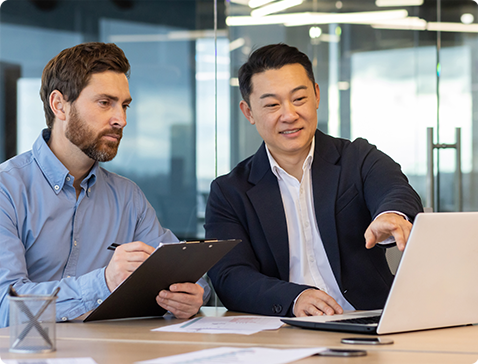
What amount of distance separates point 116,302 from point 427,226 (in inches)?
31.0

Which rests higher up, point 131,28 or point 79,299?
point 131,28

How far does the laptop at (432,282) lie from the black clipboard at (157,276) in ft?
0.96

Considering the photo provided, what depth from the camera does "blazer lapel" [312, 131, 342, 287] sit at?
192 centimetres

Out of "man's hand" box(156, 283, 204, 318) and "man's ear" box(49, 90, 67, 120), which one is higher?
"man's ear" box(49, 90, 67, 120)

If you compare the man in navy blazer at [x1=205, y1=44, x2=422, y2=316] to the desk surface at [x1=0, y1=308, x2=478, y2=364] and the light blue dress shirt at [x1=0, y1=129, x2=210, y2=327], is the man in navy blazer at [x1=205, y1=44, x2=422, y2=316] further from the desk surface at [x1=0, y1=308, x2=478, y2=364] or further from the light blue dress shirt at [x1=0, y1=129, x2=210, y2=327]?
the desk surface at [x1=0, y1=308, x2=478, y2=364]

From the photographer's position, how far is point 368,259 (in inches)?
76.5

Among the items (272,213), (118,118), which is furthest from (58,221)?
(272,213)

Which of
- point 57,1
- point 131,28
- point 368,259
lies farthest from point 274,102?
point 57,1

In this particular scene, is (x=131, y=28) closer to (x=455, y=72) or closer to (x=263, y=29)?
(x=263, y=29)

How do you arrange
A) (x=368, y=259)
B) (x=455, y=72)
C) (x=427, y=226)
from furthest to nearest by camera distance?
(x=455, y=72)
(x=368, y=259)
(x=427, y=226)

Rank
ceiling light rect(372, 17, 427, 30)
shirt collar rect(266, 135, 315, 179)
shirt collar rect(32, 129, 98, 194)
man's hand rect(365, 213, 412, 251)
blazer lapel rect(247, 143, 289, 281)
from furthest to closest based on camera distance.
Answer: ceiling light rect(372, 17, 427, 30) < shirt collar rect(266, 135, 315, 179) < blazer lapel rect(247, 143, 289, 281) < shirt collar rect(32, 129, 98, 194) < man's hand rect(365, 213, 412, 251)

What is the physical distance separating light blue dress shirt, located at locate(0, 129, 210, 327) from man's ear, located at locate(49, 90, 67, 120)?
0.09 meters

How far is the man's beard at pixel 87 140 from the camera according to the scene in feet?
6.26

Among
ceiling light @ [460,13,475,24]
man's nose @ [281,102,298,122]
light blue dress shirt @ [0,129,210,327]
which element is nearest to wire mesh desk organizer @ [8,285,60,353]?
light blue dress shirt @ [0,129,210,327]
